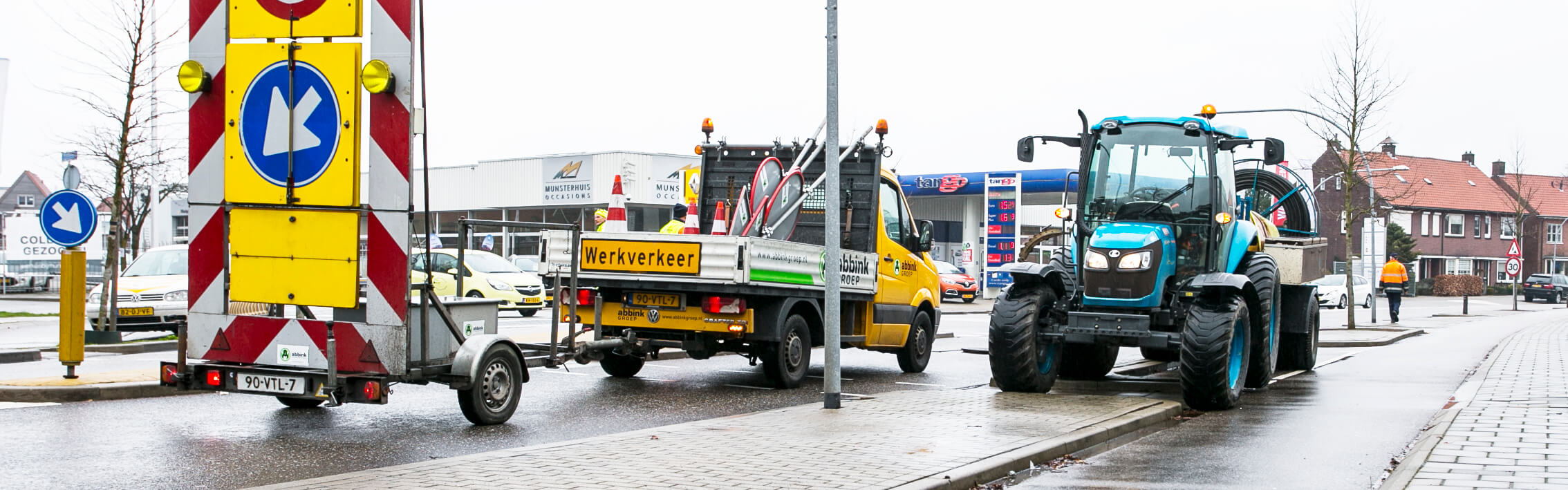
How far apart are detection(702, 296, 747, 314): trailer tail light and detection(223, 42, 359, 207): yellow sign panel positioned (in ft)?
14.6

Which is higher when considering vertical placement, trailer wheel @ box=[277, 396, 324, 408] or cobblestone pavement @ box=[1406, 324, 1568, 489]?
cobblestone pavement @ box=[1406, 324, 1568, 489]

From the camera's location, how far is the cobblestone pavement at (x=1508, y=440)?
680 centimetres

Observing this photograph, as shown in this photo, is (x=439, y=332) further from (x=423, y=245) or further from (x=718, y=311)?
(x=718, y=311)

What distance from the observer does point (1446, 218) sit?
7969 centimetres

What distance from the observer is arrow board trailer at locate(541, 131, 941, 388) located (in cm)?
1188

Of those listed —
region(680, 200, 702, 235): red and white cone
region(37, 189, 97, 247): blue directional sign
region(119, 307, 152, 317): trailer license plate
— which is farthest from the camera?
region(119, 307, 152, 317): trailer license plate

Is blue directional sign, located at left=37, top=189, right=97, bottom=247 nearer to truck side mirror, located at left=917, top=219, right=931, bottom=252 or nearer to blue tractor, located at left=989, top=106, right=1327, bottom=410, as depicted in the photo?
blue tractor, located at left=989, top=106, right=1327, bottom=410

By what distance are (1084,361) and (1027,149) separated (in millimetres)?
2874

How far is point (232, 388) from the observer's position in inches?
330

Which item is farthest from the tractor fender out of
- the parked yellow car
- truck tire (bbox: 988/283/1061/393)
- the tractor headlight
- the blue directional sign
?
the parked yellow car

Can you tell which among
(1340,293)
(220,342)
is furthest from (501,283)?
(1340,293)

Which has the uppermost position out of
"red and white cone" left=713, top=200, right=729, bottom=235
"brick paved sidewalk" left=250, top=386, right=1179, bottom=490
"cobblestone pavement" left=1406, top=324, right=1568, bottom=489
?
"red and white cone" left=713, top=200, right=729, bottom=235

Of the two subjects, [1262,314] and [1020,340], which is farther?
[1262,314]

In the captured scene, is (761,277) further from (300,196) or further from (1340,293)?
(1340,293)
